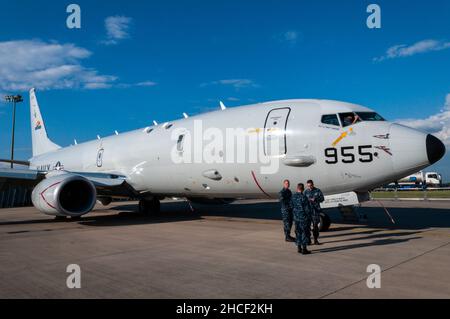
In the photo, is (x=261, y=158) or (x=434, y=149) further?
(x=261, y=158)

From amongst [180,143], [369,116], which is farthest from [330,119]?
[180,143]

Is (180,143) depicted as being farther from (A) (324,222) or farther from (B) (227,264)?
(B) (227,264)

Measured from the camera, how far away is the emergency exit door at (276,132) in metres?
10.0

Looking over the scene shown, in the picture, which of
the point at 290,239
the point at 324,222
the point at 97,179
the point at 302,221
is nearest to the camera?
the point at 302,221

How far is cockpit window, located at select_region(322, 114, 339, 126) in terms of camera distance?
9461 mm

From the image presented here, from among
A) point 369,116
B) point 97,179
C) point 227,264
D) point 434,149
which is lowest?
point 227,264

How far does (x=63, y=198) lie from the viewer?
1398 centimetres

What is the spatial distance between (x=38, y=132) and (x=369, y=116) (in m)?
23.1

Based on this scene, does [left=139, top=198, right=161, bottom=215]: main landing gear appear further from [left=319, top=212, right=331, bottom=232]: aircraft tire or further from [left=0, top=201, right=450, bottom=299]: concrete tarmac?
[left=319, top=212, right=331, bottom=232]: aircraft tire

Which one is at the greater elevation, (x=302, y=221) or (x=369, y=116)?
(x=369, y=116)

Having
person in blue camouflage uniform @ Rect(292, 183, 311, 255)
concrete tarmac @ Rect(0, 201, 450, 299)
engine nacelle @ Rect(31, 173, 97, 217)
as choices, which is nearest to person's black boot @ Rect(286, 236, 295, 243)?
concrete tarmac @ Rect(0, 201, 450, 299)

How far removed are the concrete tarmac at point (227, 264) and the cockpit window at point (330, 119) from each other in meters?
2.88

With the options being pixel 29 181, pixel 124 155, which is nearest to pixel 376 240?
pixel 124 155

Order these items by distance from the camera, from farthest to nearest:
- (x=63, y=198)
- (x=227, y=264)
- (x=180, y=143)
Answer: (x=63, y=198)
(x=180, y=143)
(x=227, y=264)
